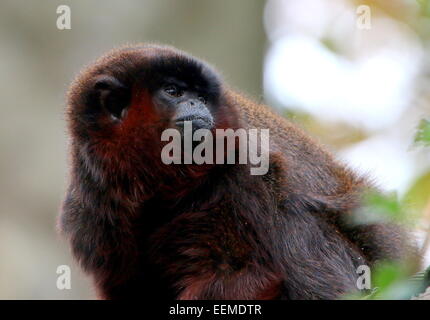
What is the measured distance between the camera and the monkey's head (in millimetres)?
3900

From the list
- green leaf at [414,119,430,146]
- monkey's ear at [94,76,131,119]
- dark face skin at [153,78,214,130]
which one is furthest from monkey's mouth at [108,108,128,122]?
green leaf at [414,119,430,146]

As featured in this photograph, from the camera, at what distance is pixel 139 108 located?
3982 mm

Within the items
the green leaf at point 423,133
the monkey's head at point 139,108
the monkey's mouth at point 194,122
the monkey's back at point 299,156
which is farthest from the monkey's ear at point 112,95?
the green leaf at point 423,133

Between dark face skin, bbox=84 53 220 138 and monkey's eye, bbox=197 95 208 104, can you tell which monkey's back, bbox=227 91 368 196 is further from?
dark face skin, bbox=84 53 220 138

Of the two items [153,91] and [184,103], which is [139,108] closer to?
[153,91]

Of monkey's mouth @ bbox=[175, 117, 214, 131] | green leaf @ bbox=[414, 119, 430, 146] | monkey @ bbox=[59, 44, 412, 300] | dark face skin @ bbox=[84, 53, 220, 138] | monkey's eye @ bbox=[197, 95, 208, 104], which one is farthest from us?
monkey's eye @ bbox=[197, 95, 208, 104]

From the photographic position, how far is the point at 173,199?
12.8ft

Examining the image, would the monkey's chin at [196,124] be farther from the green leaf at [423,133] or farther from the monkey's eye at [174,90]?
the green leaf at [423,133]

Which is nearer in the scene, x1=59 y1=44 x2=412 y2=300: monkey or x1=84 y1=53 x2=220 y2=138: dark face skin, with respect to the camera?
x1=59 y1=44 x2=412 y2=300: monkey

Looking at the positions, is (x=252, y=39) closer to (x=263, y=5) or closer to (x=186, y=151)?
(x=263, y=5)
